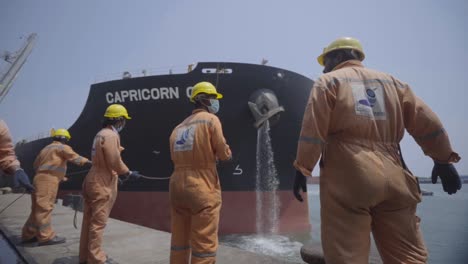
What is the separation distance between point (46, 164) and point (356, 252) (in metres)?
4.19

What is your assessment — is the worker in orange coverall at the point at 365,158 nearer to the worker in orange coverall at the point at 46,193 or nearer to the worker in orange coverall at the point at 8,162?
the worker in orange coverall at the point at 8,162

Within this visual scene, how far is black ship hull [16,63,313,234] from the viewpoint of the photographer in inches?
303

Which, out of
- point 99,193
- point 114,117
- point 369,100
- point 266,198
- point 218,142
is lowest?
point 266,198

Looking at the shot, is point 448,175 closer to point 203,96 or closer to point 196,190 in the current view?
point 196,190

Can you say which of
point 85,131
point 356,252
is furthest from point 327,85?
point 85,131

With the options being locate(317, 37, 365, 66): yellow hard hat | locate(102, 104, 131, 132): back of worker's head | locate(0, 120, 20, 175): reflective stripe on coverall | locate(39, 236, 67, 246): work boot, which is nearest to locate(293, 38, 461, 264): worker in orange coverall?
locate(317, 37, 365, 66): yellow hard hat

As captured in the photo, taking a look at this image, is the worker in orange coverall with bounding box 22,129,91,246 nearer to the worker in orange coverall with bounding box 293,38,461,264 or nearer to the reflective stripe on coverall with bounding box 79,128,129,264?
the reflective stripe on coverall with bounding box 79,128,129,264

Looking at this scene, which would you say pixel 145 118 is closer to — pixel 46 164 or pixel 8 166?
pixel 46 164

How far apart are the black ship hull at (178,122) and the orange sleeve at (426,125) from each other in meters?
5.99

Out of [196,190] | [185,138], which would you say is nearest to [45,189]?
[185,138]

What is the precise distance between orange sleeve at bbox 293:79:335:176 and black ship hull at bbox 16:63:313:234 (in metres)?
6.04

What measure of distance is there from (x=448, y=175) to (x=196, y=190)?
1.71 meters

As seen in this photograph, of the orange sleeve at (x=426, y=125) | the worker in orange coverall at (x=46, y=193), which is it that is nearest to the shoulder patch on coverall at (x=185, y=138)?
the orange sleeve at (x=426, y=125)

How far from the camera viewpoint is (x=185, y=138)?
8.02 ft
